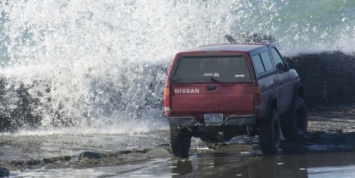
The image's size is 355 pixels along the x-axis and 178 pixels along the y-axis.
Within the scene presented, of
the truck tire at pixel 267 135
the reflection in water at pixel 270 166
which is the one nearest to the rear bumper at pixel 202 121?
the truck tire at pixel 267 135

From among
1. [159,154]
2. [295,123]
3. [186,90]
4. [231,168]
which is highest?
[186,90]

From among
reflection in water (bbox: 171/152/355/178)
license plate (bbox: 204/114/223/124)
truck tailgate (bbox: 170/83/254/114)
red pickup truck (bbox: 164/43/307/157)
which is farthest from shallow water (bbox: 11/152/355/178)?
truck tailgate (bbox: 170/83/254/114)

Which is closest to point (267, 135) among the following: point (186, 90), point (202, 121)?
point (202, 121)

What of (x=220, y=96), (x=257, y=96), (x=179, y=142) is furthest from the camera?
(x=179, y=142)

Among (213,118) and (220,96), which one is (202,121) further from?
(220,96)

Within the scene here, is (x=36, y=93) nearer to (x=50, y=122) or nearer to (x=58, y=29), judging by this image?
(x=50, y=122)

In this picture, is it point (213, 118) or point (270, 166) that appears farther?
point (213, 118)

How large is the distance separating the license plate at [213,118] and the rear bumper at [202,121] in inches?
→ 2.1

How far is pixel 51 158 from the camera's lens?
1648cm

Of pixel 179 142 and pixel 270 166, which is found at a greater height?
pixel 179 142

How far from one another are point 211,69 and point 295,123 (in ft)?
7.95

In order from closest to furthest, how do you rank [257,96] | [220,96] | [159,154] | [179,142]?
1. [257,96]
2. [220,96]
3. [179,142]
4. [159,154]

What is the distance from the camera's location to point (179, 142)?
16.4m

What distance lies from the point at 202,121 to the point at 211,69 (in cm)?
80
